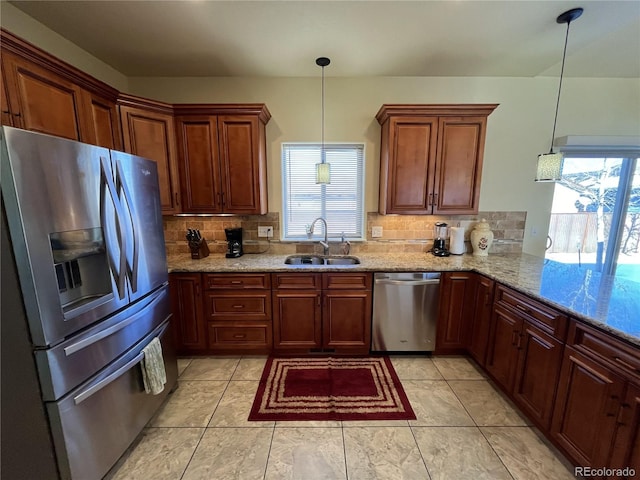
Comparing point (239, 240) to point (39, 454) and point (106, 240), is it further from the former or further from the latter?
point (39, 454)

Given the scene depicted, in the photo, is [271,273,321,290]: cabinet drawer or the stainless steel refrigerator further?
[271,273,321,290]: cabinet drawer

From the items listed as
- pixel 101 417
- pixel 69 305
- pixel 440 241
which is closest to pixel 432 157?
pixel 440 241

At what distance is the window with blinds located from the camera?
2.89 metres

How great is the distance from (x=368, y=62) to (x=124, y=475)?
3.52m

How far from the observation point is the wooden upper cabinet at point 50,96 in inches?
54.9

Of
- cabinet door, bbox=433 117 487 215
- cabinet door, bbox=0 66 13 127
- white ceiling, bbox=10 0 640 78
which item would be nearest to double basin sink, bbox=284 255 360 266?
cabinet door, bbox=433 117 487 215

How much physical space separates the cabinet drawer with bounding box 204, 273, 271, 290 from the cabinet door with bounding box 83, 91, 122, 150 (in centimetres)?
135

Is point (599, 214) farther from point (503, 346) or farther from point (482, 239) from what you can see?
point (503, 346)

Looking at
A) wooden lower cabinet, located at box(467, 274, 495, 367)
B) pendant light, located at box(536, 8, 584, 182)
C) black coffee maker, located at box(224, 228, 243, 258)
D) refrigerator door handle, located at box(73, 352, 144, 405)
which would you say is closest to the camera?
refrigerator door handle, located at box(73, 352, 144, 405)

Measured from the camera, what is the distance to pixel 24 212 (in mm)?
1048

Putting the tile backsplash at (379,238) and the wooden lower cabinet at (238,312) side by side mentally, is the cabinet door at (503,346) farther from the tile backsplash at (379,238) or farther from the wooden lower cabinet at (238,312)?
the wooden lower cabinet at (238,312)

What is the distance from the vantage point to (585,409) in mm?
1368

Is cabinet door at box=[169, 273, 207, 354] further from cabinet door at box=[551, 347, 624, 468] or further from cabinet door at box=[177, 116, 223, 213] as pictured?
cabinet door at box=[551, 347, 624, 468]

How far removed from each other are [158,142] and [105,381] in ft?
6.53
